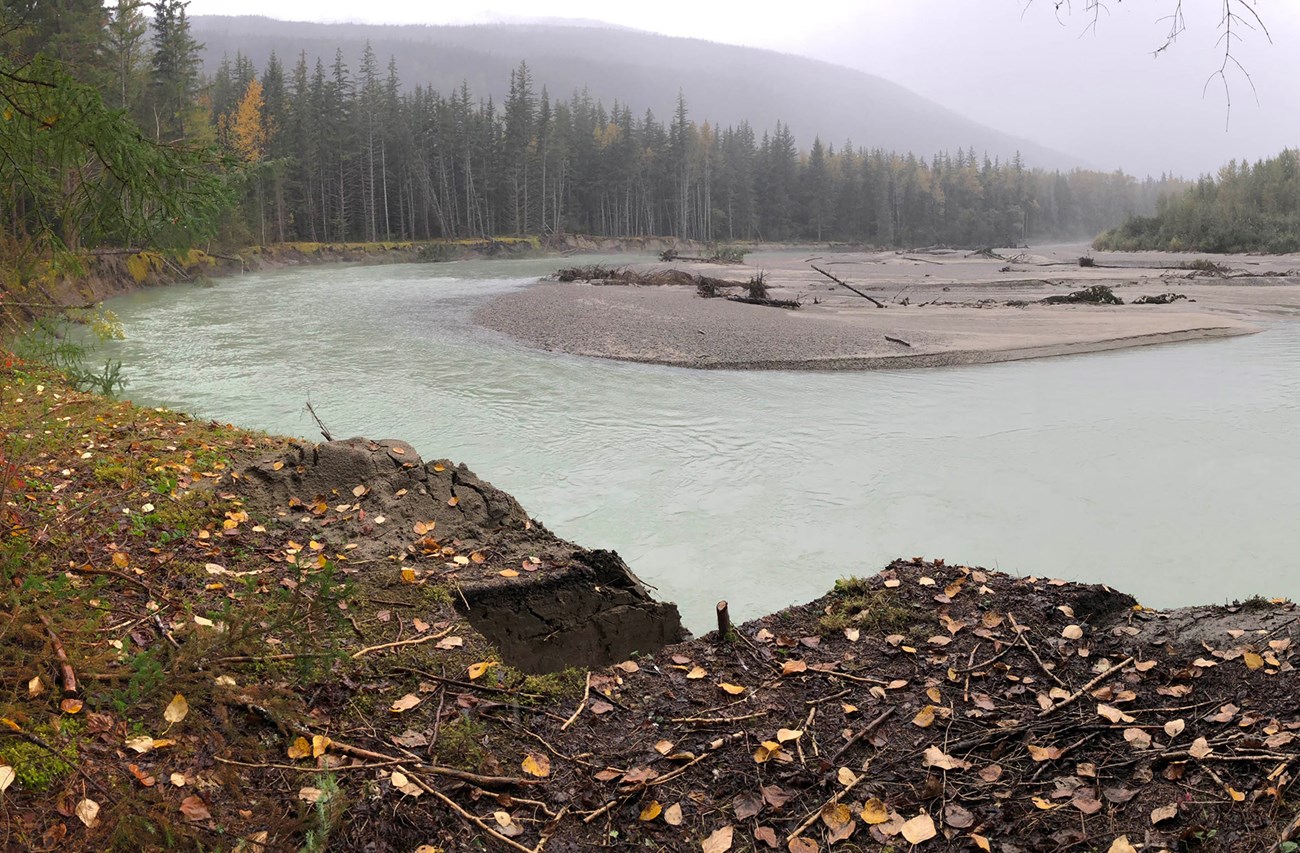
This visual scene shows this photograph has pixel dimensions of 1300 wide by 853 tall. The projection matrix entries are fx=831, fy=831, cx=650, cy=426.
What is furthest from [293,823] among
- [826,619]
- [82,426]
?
[82,426]

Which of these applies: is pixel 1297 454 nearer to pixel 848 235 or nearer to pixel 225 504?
pixel 225 504

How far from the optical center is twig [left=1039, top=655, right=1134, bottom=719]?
3.38m

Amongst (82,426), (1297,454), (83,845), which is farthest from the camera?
(1297,454)

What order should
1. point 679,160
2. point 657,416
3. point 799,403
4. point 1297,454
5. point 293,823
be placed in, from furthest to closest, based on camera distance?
point 679,160, point 799,403, point 657,416, point 1297,454, point 293,823

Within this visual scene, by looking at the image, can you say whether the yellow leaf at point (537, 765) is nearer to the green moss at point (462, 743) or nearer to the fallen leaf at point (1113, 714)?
the green moss at point (462, 743)

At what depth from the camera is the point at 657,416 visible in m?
12.3

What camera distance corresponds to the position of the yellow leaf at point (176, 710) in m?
2.99

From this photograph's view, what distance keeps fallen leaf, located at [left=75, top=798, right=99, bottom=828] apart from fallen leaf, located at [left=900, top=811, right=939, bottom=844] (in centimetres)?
257

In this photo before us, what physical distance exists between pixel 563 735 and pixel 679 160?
3593 inches

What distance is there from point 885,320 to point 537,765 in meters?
19.8

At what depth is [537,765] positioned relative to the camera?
3209 millimetres

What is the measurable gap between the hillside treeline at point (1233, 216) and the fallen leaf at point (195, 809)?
5905 centimetres

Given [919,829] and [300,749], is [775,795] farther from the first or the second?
[300,749]

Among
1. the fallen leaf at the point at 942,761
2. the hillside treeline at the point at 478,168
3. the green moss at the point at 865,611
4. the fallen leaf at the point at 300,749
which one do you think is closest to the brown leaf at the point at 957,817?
the fallen leaf at the point at 942,761
